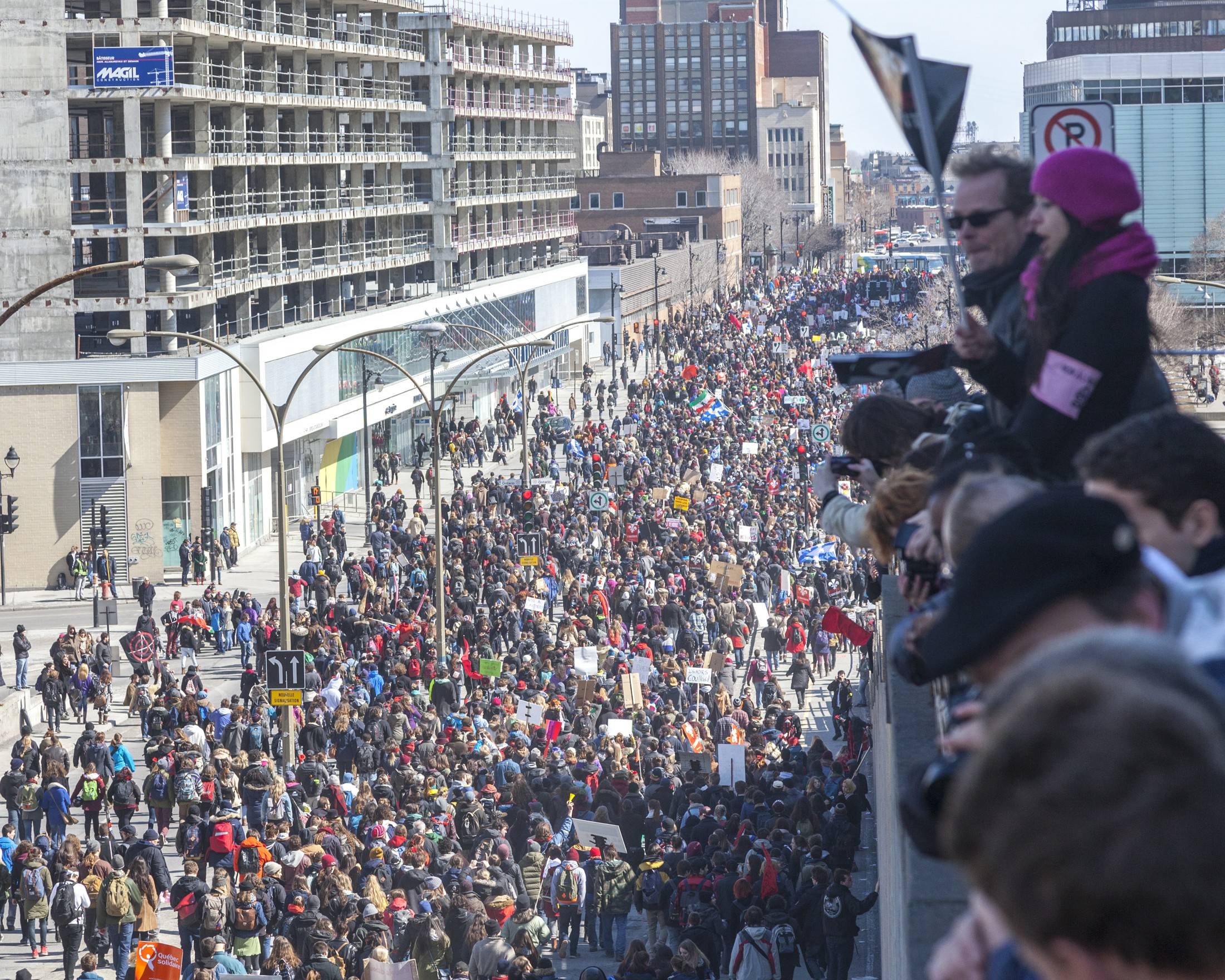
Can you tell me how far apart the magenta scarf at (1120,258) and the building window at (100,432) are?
46.9 m

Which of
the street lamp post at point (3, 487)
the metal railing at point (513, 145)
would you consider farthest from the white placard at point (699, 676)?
the metal railing at point (513, 145)

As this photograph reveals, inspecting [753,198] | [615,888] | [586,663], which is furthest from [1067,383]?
[753,198]

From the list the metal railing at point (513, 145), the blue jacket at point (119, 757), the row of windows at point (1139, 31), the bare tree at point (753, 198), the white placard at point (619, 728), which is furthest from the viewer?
the bare tree at point (753, 198)

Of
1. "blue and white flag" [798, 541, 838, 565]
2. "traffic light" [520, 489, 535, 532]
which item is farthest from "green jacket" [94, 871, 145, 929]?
"traffic light" [520, 489, 535, 532]

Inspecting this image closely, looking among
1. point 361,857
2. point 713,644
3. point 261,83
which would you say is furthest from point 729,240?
point 361,857

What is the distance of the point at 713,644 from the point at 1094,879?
1183 inches

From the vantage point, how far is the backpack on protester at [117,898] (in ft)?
58.0

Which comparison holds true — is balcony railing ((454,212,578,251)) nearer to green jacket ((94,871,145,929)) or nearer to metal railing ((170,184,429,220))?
metal railing ((170,184,429,220))

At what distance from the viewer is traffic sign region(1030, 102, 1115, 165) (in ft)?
30.6

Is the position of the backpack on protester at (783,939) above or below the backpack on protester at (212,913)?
above

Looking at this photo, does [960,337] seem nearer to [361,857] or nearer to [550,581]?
[361,857]

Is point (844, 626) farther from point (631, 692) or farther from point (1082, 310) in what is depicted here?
point (1082, 310)

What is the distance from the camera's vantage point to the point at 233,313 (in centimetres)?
5750

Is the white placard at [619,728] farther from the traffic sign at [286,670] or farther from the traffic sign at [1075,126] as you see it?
the traffic sign at [1075,126]
